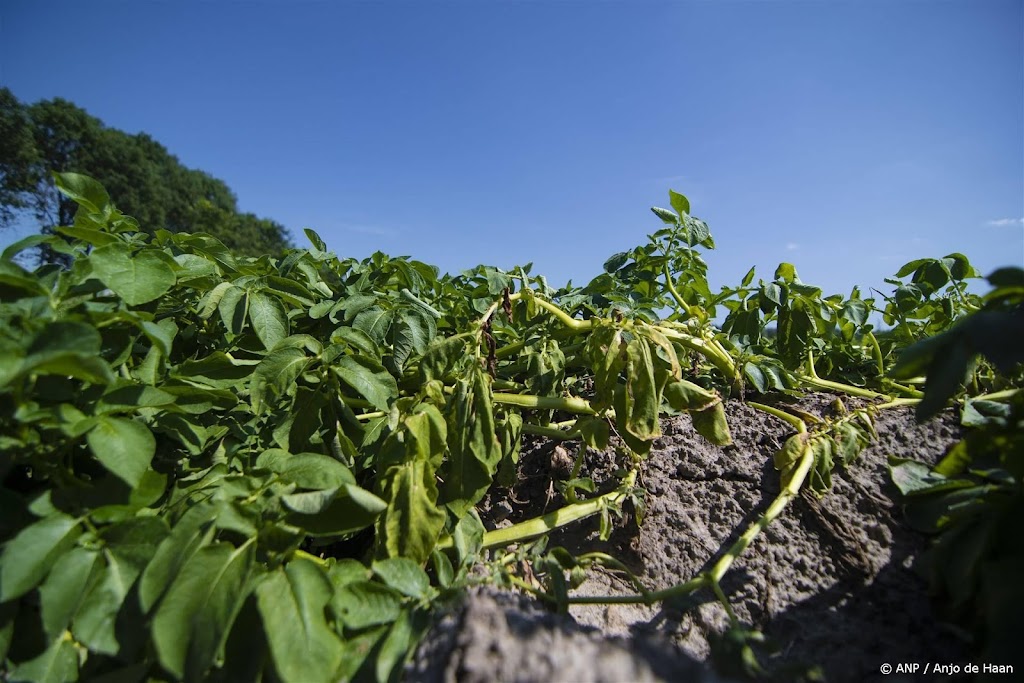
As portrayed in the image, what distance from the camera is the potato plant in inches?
27.2

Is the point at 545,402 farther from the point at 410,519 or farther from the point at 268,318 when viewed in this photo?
the point at 268,318

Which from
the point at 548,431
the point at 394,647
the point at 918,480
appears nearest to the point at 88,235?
the point at 394,647

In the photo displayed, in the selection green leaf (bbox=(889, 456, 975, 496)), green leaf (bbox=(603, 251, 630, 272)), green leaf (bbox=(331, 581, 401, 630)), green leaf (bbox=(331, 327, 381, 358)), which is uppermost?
green leaf (bbox=(603, 251, 630, 272))

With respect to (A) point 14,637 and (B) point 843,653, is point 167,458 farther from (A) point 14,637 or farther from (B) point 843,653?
(B) point 843,653

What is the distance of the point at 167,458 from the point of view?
3.41 feet

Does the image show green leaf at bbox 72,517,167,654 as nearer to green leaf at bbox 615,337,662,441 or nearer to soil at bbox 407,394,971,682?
soil at bbox 407,394,971,682

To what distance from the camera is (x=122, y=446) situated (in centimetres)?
77

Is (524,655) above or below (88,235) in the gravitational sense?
below

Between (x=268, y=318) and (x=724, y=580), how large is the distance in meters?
1.08

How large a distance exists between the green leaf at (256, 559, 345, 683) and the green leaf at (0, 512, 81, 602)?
0.97 ft

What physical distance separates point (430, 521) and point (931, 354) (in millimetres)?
829

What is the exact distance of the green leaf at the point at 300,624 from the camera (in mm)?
636

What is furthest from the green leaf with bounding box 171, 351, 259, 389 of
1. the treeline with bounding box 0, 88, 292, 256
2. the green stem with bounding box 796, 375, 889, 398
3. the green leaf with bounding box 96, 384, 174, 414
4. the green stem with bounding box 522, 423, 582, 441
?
the treeline with bounding box 0, 88, 292, 256

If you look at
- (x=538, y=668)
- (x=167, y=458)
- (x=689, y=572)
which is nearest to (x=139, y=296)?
Result: (x=167, y=458)
